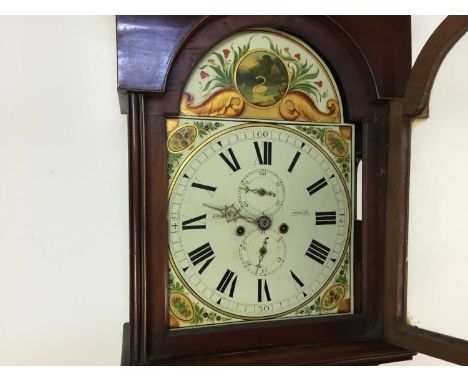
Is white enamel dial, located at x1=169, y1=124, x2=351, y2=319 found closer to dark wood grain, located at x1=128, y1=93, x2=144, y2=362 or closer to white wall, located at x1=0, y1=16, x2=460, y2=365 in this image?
dark wood grain, located at x1=128, y1=93, x2=144, y2=362

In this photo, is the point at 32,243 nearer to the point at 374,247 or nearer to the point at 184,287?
the point at 184,287

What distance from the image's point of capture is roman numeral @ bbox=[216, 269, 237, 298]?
810mm

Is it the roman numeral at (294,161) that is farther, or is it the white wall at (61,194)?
the white wall at (61,194)

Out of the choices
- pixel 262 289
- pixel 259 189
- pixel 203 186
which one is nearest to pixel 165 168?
pixel 203 186

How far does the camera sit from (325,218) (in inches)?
33.8

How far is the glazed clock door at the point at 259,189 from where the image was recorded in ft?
2.59

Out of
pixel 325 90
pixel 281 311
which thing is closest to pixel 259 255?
pixel 281 311

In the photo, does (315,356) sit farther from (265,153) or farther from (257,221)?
(265,153)

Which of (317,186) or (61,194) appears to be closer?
(317,186)

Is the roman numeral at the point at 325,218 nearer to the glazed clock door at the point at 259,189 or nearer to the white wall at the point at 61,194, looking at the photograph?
the glazed clock door at the point at 259,189

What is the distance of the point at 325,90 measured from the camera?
854 mm

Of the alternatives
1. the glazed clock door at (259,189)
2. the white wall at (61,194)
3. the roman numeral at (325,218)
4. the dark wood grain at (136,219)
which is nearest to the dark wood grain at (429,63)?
the glazed clock door at (259,189)

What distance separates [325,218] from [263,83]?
30cm

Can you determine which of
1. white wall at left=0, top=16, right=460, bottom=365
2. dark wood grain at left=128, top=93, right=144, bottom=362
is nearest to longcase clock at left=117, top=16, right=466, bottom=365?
dark wood grain at left=128, top=93, right=144, bottom=362
